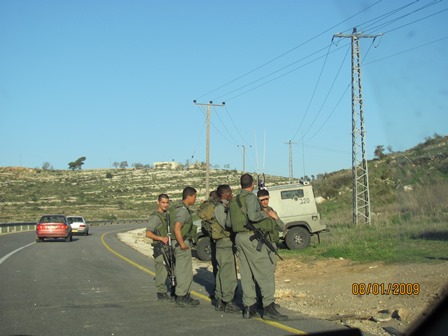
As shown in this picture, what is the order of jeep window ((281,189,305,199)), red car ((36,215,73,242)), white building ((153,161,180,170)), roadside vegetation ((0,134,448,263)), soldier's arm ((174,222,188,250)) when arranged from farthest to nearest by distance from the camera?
white building ((153,161,180,170)), red car ((36,215,73,242)), jeep window ((281,189,305,199)), roadside vegetation ((0,134,448,263)), soldier's arm ((174,222,188,250))

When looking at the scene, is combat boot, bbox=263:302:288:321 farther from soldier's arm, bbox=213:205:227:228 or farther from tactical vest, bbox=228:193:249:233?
soldier's arm, bbox=213:205:227:228

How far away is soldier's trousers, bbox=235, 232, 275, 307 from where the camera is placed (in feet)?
29.2

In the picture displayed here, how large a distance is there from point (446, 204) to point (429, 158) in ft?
60.5

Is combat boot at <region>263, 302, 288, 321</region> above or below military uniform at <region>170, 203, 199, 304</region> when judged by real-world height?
below

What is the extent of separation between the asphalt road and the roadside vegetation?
224 inches

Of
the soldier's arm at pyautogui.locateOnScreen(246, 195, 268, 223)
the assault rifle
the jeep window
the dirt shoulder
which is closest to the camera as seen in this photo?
the dirt shoulder

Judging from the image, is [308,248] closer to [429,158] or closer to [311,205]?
[311,205]

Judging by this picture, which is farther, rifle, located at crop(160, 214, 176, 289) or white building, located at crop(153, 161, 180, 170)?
white building, located at crop(153, 161, 180, 170)

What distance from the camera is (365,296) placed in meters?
10.7

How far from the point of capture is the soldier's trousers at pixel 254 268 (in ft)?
29.2

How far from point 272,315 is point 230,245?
164 centimetres

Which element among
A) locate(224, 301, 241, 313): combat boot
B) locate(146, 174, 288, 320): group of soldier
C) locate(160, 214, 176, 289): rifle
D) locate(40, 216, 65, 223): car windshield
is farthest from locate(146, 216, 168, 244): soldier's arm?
locate(40, 216, 65, 223): car windshield

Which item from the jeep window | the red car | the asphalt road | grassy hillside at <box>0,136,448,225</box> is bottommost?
the asphalt road

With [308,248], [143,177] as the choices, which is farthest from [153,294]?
[143,177]
